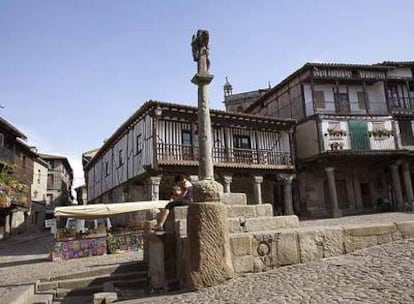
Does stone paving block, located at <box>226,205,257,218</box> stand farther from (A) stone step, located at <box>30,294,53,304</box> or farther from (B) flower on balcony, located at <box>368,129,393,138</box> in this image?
(B) flower on balcony, located at <box>368,129,393,138</box>

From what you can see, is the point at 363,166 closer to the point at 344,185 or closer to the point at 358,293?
the point at 344,185

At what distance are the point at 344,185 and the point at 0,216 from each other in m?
23.0

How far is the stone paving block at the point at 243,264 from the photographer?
16.7 ft

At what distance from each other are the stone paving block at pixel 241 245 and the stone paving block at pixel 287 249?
0.46m

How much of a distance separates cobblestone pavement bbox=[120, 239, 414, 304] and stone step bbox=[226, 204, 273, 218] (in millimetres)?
1599

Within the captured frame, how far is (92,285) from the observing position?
23.6ft

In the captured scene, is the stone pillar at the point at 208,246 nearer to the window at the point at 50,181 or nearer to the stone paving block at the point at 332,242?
the stone paving block at the point at 332,242

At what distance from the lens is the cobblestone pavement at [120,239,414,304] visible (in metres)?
3.63

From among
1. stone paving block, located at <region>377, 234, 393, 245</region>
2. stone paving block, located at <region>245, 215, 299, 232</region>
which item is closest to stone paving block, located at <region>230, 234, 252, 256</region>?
stone paving block, located at <region>245, 215, 299, 232</region>

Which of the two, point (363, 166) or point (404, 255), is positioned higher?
point (363, 166)

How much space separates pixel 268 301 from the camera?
3.79 meters

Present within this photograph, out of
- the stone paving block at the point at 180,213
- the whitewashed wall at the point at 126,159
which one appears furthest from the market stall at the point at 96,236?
the stone paving block at the point at 180,213

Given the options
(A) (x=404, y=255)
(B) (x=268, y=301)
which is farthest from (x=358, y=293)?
(A) (x=404, y=255)

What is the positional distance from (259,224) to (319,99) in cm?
1756
